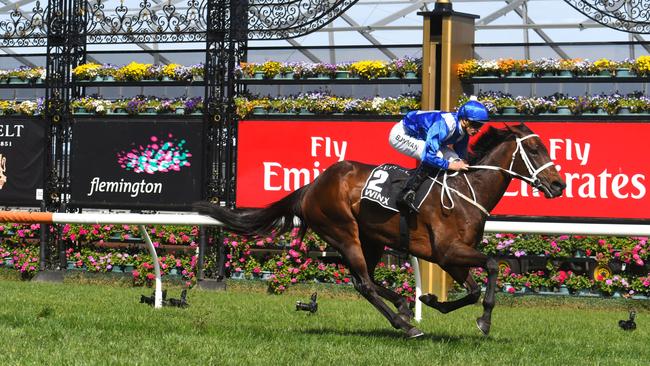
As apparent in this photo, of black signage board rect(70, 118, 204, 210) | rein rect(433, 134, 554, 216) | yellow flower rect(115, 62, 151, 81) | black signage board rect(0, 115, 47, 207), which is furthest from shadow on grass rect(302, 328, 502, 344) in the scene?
black signage board rect(0, 115, 47, 207)

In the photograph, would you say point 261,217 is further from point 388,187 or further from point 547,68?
point 547,68

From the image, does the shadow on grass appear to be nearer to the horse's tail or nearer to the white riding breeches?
the horse's tail

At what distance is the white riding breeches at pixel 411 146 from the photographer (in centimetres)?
809

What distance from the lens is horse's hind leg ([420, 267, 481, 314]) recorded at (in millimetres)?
7702

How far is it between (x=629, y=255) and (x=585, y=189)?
35.1 inches

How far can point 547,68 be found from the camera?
13203 mm

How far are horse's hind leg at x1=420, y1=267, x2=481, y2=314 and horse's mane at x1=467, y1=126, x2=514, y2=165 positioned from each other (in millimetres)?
793

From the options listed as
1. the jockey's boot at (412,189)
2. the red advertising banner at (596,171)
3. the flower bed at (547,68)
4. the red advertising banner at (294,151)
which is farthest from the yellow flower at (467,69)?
the jockey's boot at (412,189)

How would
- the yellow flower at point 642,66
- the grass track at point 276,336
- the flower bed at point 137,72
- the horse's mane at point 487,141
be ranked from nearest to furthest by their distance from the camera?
the grass track at point 276,336, the horse's mane at point 487,141, the yellow flower at point 642,66, the flower bed at point 137,72

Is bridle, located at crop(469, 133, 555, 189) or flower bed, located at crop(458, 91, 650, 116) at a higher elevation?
flower bed, located at crop(458, 91, 650, 116)

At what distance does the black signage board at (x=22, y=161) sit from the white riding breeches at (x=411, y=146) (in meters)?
7.97

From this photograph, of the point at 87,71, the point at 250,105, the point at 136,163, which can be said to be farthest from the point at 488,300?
the point at 87,71

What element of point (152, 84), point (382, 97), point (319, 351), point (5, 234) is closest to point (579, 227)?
point (319, 351)

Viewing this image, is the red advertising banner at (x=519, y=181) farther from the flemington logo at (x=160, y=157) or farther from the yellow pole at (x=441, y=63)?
the flemington logo at (x=160, y=157)
